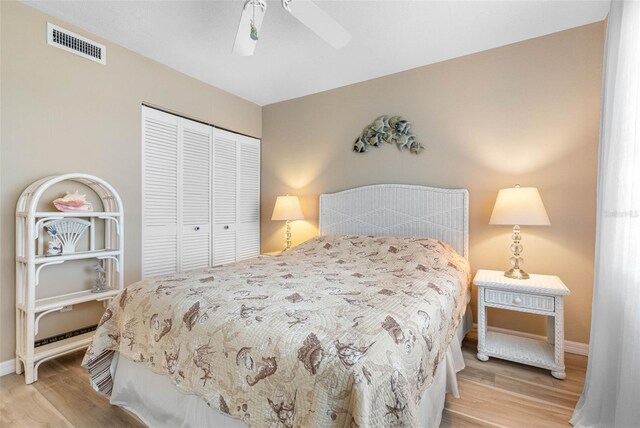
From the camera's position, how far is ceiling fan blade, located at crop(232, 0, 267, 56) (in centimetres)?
173

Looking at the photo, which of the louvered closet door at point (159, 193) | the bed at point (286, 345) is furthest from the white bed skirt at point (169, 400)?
the louvered closet door at point (159, 193)

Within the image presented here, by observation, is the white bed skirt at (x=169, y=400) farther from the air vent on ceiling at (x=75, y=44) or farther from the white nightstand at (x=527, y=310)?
the air vent on ceiling at (x=75, y=44)

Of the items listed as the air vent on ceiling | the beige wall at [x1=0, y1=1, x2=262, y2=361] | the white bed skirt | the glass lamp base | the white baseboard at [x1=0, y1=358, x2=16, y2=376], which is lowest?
the white baseboard at [x1=0, y1=358, x2=16, y2=376]

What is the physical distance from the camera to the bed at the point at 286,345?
0.94 metres

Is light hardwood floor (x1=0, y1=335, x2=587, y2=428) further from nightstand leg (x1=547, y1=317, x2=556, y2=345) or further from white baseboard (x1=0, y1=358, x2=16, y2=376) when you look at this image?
nightstand leg (x1=547, y1=317, x2=556, y2=345)

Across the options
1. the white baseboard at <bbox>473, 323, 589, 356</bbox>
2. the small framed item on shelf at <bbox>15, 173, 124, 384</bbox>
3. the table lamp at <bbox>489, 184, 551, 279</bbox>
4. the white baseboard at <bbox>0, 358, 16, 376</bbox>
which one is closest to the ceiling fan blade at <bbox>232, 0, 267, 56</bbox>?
the small framed item on shelf at <bbox>15, 173, 124, 384</bbox>

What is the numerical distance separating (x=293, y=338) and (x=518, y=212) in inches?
77.1

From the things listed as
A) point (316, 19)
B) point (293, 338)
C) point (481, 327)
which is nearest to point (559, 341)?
point (481, 327)

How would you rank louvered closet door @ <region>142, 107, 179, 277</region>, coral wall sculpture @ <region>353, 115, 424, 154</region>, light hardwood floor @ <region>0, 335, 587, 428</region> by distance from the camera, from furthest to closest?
coral wall sculpture @ <region>353, 115, 424, 154</region> < louvered closet door @ <region>142, 107, 179, 277</region> < light hardwood floor @ <region>0, 335, 587, 428</region>

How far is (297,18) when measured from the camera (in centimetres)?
174

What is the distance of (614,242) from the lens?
1.48m

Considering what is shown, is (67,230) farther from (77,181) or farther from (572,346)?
(572,346)

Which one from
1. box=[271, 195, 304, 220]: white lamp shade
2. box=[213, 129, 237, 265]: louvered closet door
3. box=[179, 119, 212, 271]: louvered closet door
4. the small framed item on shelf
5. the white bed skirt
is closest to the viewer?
the white bed skirt

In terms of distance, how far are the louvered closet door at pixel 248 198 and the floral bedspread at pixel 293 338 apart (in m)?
1.86
